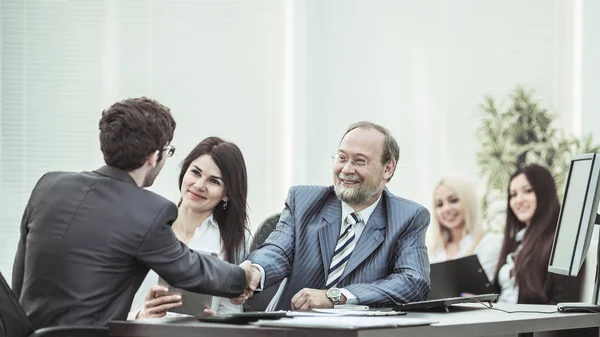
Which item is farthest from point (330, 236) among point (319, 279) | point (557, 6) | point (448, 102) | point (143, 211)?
point (557, 6)

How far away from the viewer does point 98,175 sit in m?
3.04

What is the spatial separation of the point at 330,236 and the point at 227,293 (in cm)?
100

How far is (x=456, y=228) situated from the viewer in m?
7.47

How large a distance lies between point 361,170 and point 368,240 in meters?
0.32

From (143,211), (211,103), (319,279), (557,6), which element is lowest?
(319,279)

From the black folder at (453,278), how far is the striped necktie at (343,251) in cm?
101

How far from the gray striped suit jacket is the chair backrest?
50.0 inches

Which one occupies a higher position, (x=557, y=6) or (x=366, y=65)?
(x=557, y=6)

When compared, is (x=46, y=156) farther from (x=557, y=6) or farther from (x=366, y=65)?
(x=557, y=6)

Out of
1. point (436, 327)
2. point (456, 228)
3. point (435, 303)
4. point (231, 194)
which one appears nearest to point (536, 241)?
point (456, 228)

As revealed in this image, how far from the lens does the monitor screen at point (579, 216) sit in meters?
3.59

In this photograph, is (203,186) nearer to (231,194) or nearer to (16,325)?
(231,194)

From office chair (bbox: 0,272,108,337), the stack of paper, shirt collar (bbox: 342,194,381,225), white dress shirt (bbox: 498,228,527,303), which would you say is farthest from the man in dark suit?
white dress shirt (bbox: 498,228,527,303)

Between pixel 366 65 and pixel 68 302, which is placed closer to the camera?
pixel 68 302
